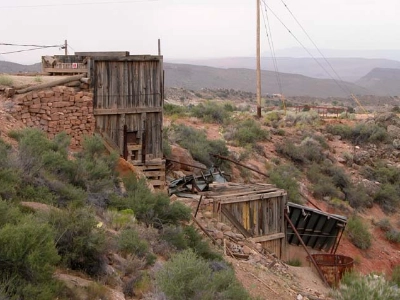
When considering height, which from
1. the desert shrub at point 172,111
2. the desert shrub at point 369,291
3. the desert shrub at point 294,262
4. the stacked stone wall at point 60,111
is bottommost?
the desert shrub at point 294,262

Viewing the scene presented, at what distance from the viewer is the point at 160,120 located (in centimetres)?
1681

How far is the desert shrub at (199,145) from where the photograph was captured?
74.4ft

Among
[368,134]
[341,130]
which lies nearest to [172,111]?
[341,130]

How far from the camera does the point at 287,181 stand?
23156 mm

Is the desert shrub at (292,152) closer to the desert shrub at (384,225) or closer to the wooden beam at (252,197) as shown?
the desert shrub at (384,225)

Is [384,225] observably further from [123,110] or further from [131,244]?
[131,244]

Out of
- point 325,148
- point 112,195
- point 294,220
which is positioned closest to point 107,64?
point 112,195

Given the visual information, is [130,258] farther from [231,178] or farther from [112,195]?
[231,178]

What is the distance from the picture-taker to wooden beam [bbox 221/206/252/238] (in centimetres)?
A: 1599

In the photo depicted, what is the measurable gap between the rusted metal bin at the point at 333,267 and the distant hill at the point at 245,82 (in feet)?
277

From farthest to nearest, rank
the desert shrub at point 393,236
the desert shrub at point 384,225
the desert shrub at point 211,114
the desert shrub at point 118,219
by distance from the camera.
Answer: the desert shrub at point 211,114 → the desert shrub at point 384,225 → the desert shrub at point 393,236 → the desert shrub at point 118,219

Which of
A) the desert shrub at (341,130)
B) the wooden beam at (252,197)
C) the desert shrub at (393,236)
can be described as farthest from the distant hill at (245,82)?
the wooden beam at (252,197)

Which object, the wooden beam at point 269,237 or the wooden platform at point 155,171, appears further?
the wooden beam at point 269,237

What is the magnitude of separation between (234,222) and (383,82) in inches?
4485
